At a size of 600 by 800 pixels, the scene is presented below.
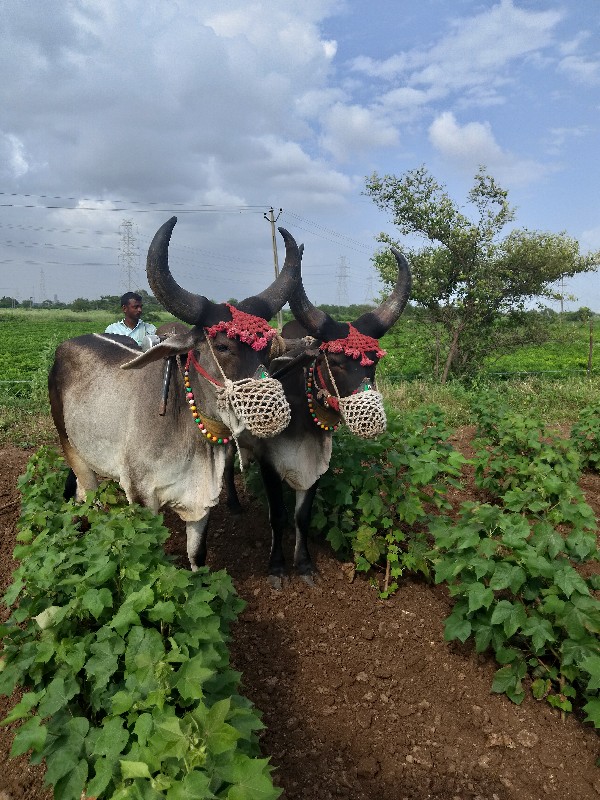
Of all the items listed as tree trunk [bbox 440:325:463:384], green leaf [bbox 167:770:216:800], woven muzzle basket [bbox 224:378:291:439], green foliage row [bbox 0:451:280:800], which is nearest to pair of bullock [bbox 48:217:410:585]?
woven muzzle basket [bbox 224:378:291:439]

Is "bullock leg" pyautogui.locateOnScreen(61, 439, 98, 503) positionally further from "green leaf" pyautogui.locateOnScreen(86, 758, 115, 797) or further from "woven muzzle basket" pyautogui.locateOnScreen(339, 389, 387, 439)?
"green leaf" pyautogui.locateOnScreen(86, 758, 115, 797)

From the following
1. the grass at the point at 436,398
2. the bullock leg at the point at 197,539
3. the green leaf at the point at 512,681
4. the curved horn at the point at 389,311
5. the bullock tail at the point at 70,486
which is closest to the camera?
the green leaf at the point at 512,681

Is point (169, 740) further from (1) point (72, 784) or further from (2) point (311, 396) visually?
(2) point (311, 396)

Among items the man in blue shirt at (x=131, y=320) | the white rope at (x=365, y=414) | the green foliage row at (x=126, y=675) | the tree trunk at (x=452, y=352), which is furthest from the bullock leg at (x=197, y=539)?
the tree trunk at (x=452, y=352)

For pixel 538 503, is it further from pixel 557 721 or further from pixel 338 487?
pixel 338 487

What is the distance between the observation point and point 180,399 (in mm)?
3994

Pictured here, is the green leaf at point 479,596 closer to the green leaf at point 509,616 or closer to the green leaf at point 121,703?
the green leaf at point 509,616

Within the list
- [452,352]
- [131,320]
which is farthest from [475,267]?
[131,320]

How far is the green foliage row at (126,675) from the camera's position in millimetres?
1869

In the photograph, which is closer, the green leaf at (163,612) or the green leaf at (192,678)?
the green leaf at (192,678)

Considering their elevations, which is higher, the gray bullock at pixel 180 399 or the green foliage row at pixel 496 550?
the gray bullock at pixel 180 399

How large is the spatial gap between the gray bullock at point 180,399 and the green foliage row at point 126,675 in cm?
76

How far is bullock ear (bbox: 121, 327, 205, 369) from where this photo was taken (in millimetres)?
Answer: 3645

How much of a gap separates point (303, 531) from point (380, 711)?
1627mm
